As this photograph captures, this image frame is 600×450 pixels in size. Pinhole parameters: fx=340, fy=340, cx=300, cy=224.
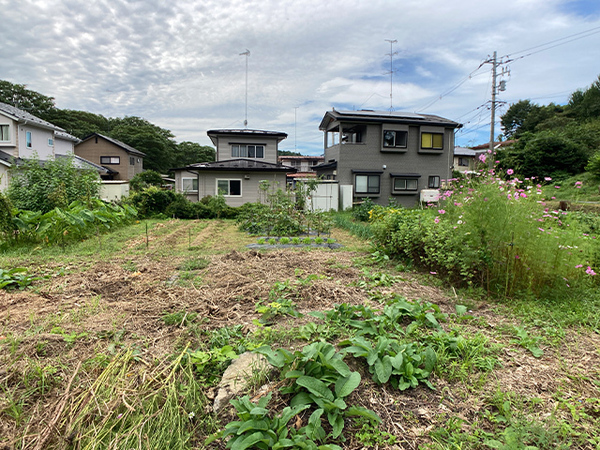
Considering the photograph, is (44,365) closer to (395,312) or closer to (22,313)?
(22,313)

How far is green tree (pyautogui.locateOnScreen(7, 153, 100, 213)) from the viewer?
8125mm

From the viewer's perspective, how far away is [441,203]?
4.79 metres

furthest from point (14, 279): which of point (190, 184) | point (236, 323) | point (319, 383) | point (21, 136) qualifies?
point (21, 136)

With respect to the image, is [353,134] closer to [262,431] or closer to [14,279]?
[14,279]

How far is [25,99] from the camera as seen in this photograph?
31.3 meters

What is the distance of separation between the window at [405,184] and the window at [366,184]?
119cm

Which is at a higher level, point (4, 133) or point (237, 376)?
point (4, 133)

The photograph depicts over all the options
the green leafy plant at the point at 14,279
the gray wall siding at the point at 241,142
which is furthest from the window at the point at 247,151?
the green leafy plant at the point at 14,279

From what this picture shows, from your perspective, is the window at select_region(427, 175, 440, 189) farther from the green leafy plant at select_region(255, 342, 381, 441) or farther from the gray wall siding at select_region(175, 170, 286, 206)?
the green leafy plant at select_region(255, 342, 381, 441)

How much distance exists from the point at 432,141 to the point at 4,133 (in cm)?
2210

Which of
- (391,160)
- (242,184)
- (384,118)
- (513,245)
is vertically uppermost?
(384,118)

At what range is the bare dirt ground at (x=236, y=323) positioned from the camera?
163 cm

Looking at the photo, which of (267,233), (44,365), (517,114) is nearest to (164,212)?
(267,233)

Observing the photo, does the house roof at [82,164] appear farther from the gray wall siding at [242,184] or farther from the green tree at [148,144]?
the green tree at [148,144]
